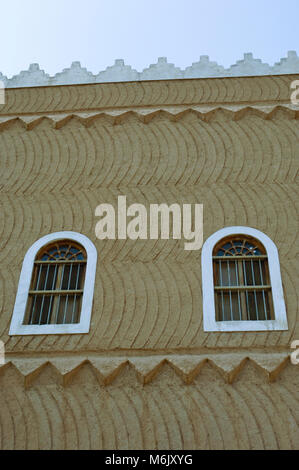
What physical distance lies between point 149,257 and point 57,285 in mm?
1023

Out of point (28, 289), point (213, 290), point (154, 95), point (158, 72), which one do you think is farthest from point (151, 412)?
point (158, 72)

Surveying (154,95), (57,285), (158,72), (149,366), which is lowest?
(149,366)

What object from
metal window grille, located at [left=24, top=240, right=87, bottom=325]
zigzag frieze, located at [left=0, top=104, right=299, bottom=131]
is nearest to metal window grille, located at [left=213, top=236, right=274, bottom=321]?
metal window grille, located at [left=24, top=240, right=87, bottom=325]

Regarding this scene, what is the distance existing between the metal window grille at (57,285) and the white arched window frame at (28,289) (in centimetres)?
7

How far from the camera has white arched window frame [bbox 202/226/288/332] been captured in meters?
6.01

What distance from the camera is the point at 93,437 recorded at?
17.4 feet

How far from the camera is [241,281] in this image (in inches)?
254

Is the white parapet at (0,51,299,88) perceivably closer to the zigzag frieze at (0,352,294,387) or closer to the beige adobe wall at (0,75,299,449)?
the beige adobe wall at (0,75,299,449)

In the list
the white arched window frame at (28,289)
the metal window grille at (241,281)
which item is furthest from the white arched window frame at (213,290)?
the white arched window frame at (28,289)

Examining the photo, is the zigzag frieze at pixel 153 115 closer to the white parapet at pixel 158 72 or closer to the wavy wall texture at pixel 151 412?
the white parapet at pixel 158 72

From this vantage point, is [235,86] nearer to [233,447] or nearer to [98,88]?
[98,88]

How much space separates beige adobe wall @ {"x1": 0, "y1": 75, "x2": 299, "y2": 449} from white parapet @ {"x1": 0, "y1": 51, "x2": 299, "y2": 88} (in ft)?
0.48

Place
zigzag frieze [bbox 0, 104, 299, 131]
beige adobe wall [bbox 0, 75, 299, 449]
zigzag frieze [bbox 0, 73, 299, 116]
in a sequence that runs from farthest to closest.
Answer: zigzag frieze [bbox 0, 73, 299, 116] → zigzag frieze [bbox 0, 104, 299, 131] → beige adobe wall [bbox 0, 75, 299, 449]

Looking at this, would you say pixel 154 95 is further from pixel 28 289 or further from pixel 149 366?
pixel 149 366
